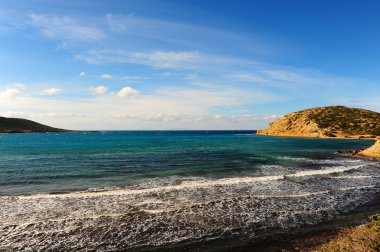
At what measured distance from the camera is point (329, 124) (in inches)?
5266

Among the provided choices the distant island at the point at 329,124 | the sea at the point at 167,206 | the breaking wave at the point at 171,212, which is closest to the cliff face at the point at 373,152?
the sea at the point at 167,206

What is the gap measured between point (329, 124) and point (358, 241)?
13604 centimetres

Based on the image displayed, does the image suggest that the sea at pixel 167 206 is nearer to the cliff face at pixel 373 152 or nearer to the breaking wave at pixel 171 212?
the breaking wave at pixel 171 212

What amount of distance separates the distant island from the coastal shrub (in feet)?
395

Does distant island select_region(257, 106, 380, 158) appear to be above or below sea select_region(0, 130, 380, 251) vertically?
above

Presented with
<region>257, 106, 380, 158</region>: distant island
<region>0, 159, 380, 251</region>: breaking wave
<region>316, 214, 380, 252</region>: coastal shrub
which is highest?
<region>257, 106, 380, 158</region>: distant island

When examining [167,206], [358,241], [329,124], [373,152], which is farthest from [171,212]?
[329,124]

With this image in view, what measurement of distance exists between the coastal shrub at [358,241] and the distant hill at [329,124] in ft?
396

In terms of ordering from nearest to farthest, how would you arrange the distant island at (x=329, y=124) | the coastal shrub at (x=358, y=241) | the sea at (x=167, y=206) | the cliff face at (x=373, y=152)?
the coastal shrub at (x=358, y=241) → the sea at (x=167, y=206) → the cliff face at (x=373, y=152) → the distant island at (x=329, y=124)

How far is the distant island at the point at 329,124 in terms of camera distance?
4879 inches

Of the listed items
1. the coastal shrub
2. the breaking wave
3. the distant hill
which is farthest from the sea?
the distant hill

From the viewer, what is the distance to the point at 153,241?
13.9 m

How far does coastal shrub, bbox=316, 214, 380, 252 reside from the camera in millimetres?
11266

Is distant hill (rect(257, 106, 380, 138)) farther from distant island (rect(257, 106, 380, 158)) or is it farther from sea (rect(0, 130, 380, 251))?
sea (rect(0, 130, 380, 251))
